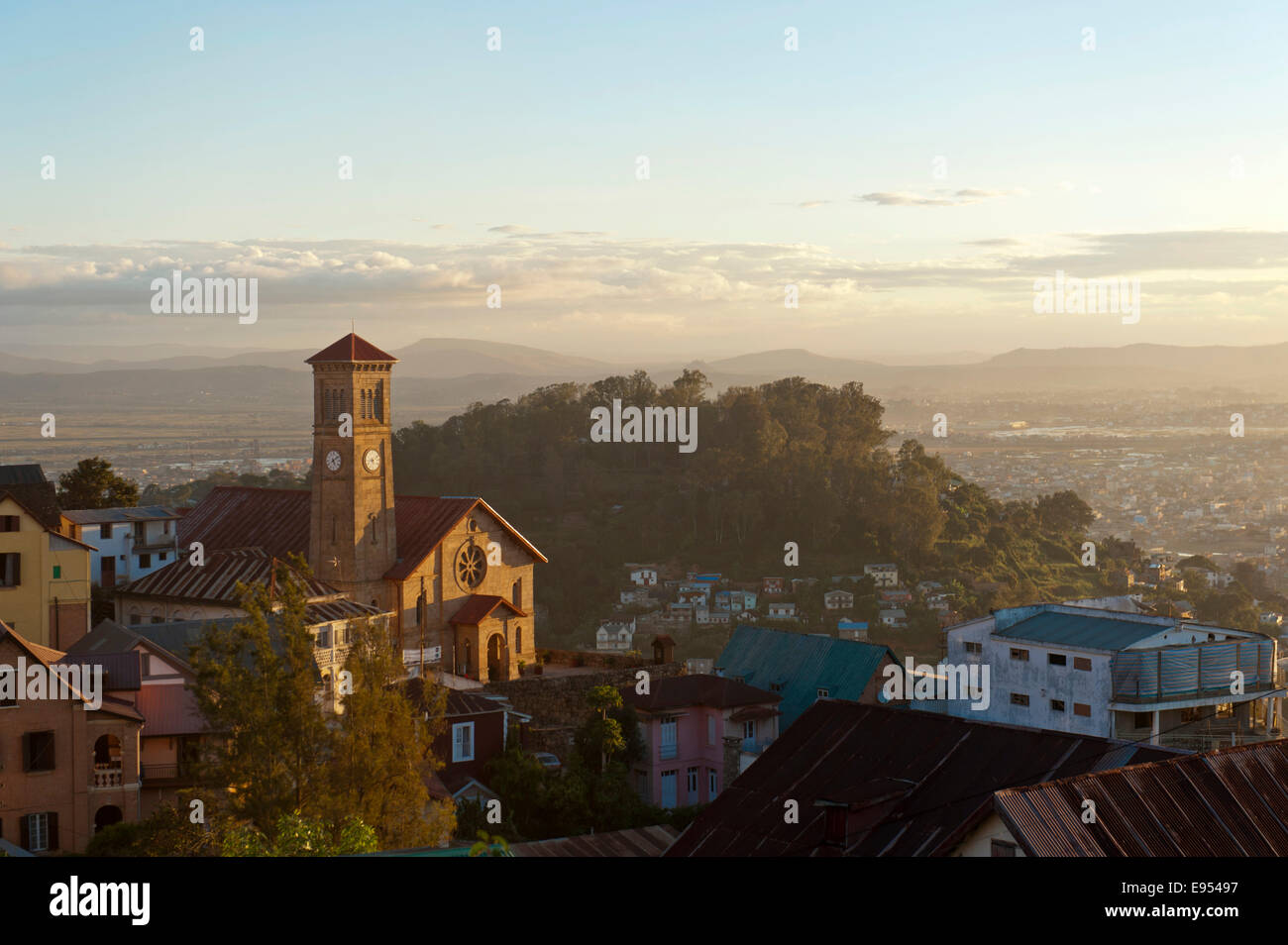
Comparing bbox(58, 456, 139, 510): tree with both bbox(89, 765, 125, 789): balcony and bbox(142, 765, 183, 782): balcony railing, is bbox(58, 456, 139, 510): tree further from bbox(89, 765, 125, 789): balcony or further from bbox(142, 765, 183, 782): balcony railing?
bbox(89, 765, 125, 789): balcony

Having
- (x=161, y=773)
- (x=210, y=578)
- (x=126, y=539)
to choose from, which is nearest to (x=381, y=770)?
(x=161, y=773)

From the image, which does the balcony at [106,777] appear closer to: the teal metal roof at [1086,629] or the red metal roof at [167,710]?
the red metal roof at [167,710]

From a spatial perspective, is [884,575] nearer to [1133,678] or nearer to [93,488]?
[93,488]

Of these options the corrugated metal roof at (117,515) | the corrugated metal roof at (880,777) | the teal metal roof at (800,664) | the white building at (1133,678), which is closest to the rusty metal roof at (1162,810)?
the corrugated metal roof at (880,777)

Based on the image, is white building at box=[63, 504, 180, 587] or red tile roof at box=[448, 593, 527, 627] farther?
white building at box=[63, 504, 180, 587]

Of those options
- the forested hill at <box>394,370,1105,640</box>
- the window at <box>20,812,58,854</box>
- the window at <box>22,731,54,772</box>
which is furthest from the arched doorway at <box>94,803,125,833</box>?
the forested hill at <box>394,370,1105,640</box>

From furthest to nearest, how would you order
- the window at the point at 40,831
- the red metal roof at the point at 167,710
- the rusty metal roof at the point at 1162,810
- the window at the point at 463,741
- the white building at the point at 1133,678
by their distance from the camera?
the white building at the point at 1133,678, the window at the point at 463,741, the red metal roof at the point at 167,710, the window at the point at 40,831, the rusty metal roof at the point at 1162,810
